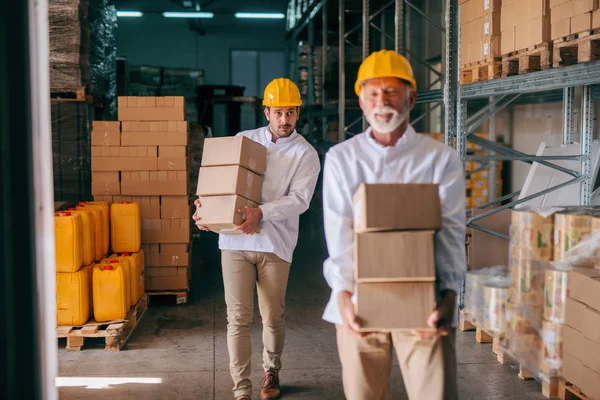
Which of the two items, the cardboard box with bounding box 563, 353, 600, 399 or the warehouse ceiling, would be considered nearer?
the cardboard box with bounding box 563, 353, 600, 399

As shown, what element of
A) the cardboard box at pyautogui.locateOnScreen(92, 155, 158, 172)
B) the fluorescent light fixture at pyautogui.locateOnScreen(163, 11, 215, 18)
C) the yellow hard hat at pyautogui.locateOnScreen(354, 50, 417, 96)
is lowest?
the cardboard box at pyautogui.locateOnScreen(92, 155, 158, 172)

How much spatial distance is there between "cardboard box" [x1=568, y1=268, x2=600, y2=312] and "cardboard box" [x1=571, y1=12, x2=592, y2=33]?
5.33ft

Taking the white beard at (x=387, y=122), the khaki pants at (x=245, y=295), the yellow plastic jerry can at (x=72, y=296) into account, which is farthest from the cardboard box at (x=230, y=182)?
the yellow plastic jerry can at (x=72, y=296)

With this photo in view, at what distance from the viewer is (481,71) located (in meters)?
6.14

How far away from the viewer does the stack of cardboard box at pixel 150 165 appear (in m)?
7.13

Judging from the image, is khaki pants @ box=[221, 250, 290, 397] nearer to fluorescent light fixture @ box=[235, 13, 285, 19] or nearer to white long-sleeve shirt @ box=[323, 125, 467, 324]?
white long-sleeve shirt @ box=[323, 125, 467, 324]

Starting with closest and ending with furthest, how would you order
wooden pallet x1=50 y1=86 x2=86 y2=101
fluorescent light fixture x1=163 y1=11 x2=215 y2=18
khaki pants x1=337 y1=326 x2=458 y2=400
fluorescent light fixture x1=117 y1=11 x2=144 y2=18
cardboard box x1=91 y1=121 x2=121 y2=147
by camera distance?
1. khaki pants x1=337 y1=326 x2=458 y2=400
2. cardboard box x1=91 y1=121 x2=121 y2=147
3. wooden pallet x1=50 y1=86 x2=86 y2=101
4. fluorescent light fixture x1=163 y1=11 x2=215 y2=18
5. fluorescent light fixture x1=117 y1=11 x2=144 y2=18

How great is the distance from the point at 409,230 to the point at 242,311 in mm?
1896

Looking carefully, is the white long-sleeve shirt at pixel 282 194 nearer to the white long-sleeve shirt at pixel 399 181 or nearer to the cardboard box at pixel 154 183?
the white long-sleeve shirt at pixel 399 181

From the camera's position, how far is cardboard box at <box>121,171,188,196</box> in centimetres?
717

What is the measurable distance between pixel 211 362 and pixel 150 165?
8.23ft

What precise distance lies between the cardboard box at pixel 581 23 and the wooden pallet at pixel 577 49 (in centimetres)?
3

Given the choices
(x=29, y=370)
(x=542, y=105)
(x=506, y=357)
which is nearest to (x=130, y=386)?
(x=29, y=370)

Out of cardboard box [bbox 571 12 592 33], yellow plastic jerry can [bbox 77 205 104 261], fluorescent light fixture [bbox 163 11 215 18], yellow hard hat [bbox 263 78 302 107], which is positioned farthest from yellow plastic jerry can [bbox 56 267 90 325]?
fluorescent light fixture [bbox 163 11 215 18]
